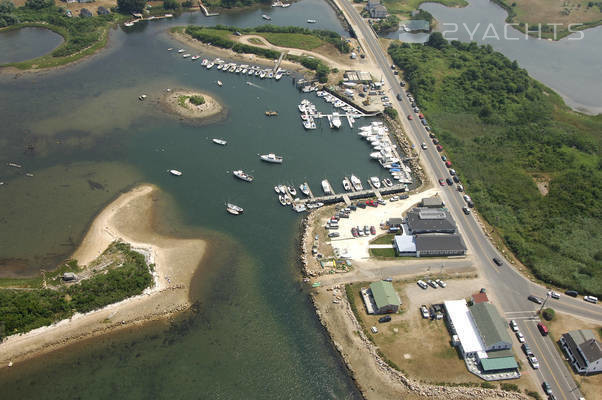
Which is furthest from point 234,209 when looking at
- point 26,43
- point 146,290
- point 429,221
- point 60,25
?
point 60,25

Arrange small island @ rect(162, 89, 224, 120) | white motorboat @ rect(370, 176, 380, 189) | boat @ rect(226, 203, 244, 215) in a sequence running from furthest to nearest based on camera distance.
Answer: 1. small island @ rect(162, 89, 224, 120)
2. white motorboat @ rect(370, 176, 380, 189)
3. boat @ rect(226, 203, 244, 215)

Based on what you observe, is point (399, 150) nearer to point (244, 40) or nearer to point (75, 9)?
point (244, 40)

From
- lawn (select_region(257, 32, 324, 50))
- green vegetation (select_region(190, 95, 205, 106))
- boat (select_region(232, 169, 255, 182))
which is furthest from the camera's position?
lawn (select_region(257, 32, 324, 50))

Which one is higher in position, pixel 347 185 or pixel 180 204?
pixel 347 185

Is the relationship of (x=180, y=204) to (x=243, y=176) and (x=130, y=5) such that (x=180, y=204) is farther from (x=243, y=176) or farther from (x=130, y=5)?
(x=130, y=5)

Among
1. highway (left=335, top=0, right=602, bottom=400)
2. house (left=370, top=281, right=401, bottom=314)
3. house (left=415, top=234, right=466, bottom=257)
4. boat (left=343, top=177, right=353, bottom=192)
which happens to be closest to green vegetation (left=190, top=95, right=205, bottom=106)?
boat (left=343, top=177, right=353, bottom=192)

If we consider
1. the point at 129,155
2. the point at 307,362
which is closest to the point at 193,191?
the point at 129,155

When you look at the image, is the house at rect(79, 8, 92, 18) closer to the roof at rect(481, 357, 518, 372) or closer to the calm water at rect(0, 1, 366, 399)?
the calm water at rect(0, 1, 366, 399)
